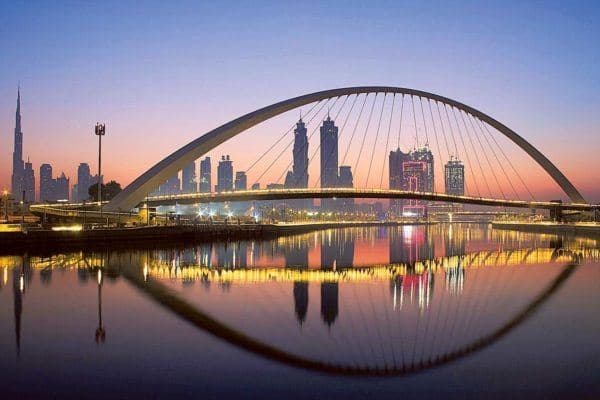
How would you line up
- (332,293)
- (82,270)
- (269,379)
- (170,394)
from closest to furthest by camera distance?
(170,394) → (269,379) → (332,293) → (82,270)

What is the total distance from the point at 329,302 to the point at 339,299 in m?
0.60

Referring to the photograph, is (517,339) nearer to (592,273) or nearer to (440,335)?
(440,335)

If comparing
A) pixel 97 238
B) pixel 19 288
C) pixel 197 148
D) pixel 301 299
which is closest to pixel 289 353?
pixel 301 299

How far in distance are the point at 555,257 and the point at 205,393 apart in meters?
26.2

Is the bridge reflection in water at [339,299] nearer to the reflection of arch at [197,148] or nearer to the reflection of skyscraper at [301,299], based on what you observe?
the reflection of skyscraper at [301,299]

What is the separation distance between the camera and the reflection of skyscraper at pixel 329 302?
1202 cm

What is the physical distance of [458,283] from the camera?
18203 millimetres

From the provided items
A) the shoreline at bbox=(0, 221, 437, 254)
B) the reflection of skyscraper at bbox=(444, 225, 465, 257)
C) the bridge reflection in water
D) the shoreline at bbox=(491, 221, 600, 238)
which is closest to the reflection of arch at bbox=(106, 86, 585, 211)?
the shoreline at bbox=(0, 221, 437, 254)

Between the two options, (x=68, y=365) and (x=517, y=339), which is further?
(x=517, y=339)

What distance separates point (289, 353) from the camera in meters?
9.00

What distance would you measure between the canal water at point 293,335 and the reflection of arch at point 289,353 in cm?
3

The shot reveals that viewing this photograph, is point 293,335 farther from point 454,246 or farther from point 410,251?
point 454,246

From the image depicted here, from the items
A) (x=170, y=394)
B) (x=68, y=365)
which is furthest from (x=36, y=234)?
(x=170, y=394)

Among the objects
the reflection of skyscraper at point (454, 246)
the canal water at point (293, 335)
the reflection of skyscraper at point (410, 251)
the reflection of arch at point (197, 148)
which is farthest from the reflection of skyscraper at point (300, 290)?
the reflection of arch at point (197, 148)
